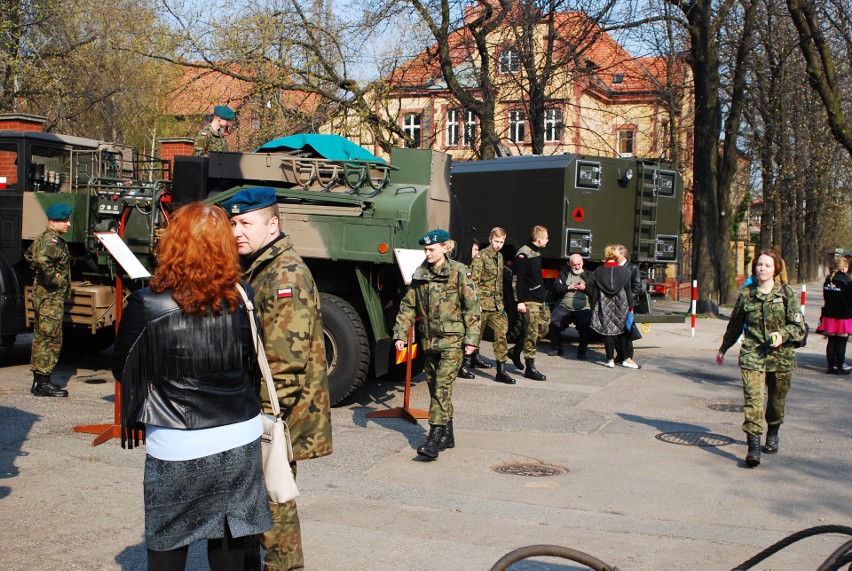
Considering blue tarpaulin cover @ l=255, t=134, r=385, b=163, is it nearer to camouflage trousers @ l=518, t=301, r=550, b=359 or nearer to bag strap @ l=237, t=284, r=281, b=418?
camouflage trousers @ l=518, t=301, r=550, b=359

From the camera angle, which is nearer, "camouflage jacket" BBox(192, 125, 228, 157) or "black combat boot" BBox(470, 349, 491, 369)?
"camouflage jacket" BBox(192, 125, 228, 157)

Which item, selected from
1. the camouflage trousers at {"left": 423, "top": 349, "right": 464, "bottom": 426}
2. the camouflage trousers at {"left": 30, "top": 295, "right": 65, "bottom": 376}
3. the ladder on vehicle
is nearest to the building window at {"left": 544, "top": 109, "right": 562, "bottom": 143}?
the ladder on vehicle

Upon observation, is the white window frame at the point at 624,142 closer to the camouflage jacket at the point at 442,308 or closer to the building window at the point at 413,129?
the building window at the point at 413,129

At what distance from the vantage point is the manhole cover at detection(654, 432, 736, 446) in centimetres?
840

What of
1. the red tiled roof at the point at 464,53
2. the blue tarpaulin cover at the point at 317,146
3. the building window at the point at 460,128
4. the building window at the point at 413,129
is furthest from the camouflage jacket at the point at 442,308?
the building window at the point at 460,128

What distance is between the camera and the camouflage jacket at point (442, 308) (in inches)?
305

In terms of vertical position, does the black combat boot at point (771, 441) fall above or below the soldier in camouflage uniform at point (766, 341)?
below

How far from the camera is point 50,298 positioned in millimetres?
9602

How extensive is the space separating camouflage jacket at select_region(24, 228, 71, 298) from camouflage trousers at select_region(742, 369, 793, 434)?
6.34 metres

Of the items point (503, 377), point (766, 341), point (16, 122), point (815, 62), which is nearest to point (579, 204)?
point (503, 377)

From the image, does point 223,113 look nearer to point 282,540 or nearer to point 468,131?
point 282,540

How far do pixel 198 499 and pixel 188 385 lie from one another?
0.39 metres

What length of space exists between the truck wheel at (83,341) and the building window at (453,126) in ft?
46.0

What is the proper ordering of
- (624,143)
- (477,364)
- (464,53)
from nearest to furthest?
(477,364) < (464,53) < (624,143)
